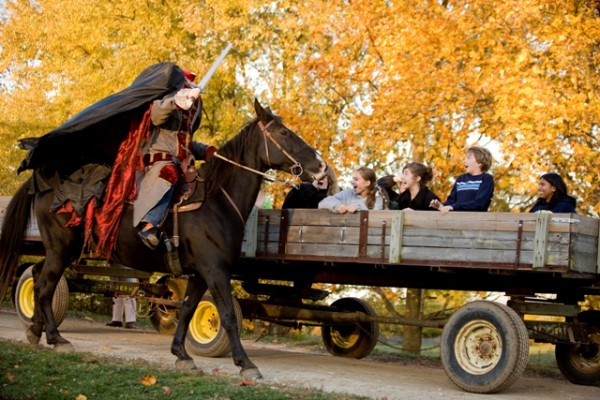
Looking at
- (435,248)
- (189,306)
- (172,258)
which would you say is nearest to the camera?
(435,248)

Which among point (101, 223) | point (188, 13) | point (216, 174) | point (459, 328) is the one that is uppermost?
point (188, 13)

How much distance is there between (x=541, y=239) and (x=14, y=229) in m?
6.01

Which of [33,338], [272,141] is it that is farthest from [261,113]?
[33,338]

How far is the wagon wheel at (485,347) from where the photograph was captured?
848 cm

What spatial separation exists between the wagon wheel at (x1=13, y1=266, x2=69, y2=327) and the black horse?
138 centimetres

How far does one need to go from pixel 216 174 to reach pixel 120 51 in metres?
10.8

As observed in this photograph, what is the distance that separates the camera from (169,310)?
43.9 feet

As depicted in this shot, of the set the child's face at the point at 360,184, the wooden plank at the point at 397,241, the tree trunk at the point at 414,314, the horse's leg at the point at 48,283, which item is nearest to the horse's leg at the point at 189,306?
the horse's leg at the point at 48,283

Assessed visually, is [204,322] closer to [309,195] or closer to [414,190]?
[309,195]

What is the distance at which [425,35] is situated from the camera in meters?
14.6

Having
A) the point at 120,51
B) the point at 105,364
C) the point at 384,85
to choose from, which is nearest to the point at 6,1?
the point at 120,51

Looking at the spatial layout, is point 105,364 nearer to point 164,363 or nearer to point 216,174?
point 164,363

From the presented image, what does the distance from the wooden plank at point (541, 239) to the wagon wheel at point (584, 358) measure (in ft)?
7.58

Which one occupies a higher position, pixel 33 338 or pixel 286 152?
pixel 286 152
